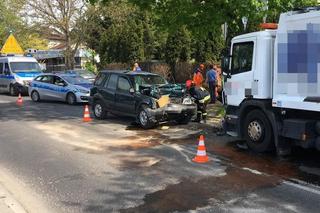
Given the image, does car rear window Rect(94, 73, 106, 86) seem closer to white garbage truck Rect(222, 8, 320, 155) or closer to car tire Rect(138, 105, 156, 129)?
car tire Rect(138, 105, 156, 129)

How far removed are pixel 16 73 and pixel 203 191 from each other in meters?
23.8

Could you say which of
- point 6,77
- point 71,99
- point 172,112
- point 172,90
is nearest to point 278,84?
point 172,112

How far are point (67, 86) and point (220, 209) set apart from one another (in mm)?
16537

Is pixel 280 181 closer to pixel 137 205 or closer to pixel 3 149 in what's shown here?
pixel 137 205

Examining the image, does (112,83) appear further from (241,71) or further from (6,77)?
(6,77)

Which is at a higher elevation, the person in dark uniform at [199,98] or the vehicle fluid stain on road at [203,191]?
the person in dark uniform at [199,98]

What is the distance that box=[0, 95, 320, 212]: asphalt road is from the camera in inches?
264

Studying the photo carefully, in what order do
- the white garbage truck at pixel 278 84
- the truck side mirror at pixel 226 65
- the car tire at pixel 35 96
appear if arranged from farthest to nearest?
the car tire at pixel 35 96
the truck side mirror at pixel 226 65
the white garbage truck at pixel 278 84

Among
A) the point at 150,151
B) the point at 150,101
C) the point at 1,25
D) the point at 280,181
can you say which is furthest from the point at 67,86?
the point at 1,25

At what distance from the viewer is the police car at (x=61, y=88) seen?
21.5 m

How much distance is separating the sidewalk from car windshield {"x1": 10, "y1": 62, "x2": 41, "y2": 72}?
23.0 m

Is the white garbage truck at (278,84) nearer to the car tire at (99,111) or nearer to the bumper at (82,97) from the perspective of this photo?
the car tire at (99,111)

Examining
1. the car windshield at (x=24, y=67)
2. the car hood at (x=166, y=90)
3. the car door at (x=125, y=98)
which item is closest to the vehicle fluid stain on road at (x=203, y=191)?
the car hood at (x=166, y=90)

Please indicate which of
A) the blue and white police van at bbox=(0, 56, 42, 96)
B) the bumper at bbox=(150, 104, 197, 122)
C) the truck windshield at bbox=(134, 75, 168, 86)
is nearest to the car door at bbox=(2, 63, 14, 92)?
the blue and white police van at bbox=(0, 56, 42, 96)
